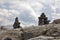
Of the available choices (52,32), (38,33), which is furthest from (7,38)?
(52,32)

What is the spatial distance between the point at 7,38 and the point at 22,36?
323cm

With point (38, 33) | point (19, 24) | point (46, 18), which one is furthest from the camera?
point (19, 24)

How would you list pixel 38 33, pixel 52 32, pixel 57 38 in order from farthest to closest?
pixel 38 33 → pixel 52 32 → pixel 57 38

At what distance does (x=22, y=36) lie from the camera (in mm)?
37969

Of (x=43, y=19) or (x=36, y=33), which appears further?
(x=43, y=19)

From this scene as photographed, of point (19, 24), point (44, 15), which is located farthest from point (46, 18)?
point (19, 24)

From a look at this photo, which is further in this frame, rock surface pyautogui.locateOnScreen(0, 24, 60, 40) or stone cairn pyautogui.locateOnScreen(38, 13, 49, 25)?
stone cairn pyautogui.locateOnScreen(38, 13, 49, 25)

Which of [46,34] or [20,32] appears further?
[20,32]

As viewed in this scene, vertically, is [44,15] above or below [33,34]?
above

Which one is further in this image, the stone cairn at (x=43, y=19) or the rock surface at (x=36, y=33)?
the stone cairn at (x=43, y=19)

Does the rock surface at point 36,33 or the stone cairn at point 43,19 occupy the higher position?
the stone cairn at point 43,19

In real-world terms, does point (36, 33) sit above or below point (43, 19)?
below

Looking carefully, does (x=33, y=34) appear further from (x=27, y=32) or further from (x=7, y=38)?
(x=7, y=38)

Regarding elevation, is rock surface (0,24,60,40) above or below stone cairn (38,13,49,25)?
below
